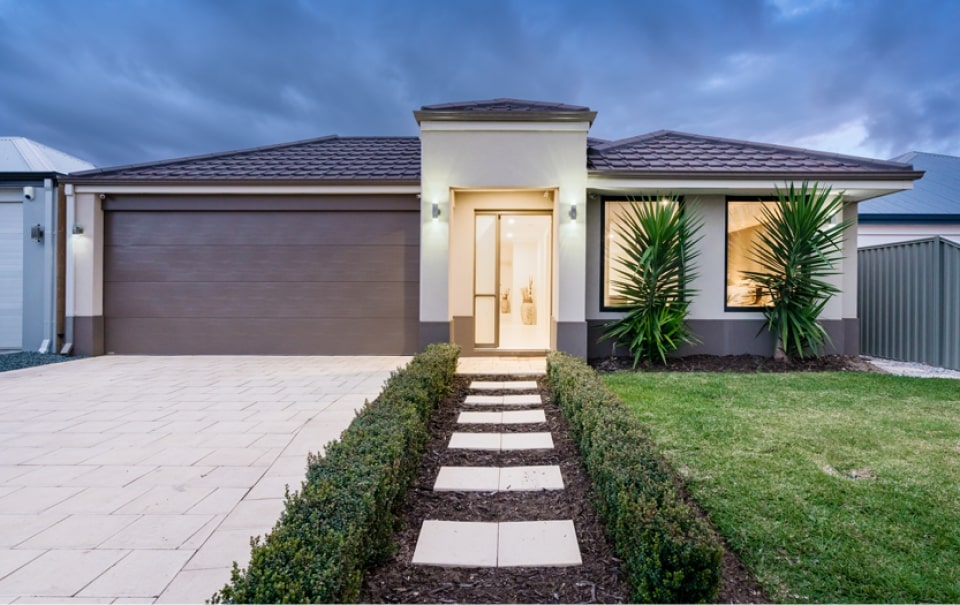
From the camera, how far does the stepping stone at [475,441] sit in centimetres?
351

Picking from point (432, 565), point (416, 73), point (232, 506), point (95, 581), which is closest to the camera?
point (95, 581)

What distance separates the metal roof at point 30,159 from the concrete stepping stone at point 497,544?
372 inches

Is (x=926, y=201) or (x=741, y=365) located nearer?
(x=741, y=365)

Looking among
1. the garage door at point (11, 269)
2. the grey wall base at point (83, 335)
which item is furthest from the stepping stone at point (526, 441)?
the garage door at point (11, 269)

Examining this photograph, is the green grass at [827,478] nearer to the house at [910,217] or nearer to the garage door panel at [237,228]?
the garage door panel at [237,228]

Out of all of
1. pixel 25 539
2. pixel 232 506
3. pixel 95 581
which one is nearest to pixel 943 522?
pixel 232 506

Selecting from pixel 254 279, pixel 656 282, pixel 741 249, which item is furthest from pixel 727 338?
pixel 254 279

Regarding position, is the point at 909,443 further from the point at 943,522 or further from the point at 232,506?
the point at 232,506

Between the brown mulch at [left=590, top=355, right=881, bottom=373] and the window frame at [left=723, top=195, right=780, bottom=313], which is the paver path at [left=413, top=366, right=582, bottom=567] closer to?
the brown mulch at [left=590, top=355, right=881, bottom=373]

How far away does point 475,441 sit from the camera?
364 centimetres

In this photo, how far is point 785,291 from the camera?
6.37 metres

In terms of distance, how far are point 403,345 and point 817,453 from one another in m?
5.63

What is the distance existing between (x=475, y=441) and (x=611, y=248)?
450 centimetres

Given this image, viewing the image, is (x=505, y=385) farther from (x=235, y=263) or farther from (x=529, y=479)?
(x=235, y=263)
